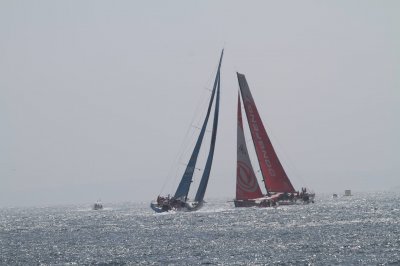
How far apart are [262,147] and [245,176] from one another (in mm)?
6197

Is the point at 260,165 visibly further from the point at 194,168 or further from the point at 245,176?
the point at 194,168

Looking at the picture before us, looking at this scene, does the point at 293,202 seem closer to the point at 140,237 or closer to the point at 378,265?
the point at 140,237

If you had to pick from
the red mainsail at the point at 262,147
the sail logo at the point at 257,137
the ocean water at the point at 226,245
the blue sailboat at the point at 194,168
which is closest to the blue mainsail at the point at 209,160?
the blue sailboat at the point at 194,168

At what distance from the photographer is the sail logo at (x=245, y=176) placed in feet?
364

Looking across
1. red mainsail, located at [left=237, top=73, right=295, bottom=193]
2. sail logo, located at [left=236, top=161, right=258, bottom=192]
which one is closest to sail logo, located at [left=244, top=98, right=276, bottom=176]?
red mainsail, located at [left=237, top=73, right=295, bottom=193]

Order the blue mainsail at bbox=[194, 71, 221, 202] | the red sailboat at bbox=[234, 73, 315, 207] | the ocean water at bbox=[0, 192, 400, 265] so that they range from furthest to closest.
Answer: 1. the red sailboat at bbox=[234, 73, 315, 207]
2. the blue mainsail at bbox=[194, 71, 221, 202]
3. the ocean water at bbox=[0, 192, 400, 265]

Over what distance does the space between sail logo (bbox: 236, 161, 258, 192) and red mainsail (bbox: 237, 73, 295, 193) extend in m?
3.78

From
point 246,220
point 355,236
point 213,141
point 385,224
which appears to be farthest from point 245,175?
point 355,236

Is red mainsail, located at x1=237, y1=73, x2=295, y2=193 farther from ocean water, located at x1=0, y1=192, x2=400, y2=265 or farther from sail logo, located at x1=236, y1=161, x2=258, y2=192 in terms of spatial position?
ocean water, located at x1=0, y1=192, x2=400, y2=265

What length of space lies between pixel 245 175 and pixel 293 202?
11.1m

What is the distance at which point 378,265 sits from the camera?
155ft

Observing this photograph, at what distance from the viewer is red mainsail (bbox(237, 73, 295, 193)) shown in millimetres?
114688

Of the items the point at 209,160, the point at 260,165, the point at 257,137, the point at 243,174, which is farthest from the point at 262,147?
the point at 209,160

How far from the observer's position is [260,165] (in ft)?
376
